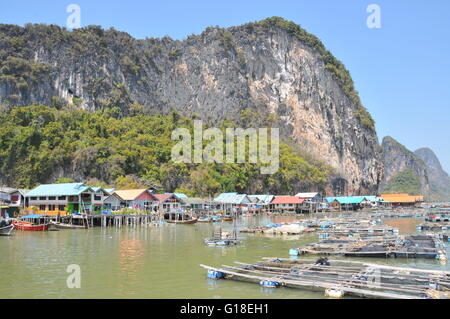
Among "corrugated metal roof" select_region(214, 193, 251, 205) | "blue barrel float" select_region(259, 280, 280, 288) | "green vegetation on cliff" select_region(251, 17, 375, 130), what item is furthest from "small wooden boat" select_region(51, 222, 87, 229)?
"green vegetation on cliff" select_region(251, 17, 375, 130)

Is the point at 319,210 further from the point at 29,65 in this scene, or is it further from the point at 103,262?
the point at 103,262

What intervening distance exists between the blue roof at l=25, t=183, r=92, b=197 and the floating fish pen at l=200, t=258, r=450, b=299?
3268cm

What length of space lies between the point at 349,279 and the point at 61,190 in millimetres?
40807

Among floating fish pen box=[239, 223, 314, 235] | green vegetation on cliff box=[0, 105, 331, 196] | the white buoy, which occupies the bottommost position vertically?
floating fish pen box=[239, 223, 314, 235]

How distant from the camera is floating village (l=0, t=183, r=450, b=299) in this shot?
56.4 ft

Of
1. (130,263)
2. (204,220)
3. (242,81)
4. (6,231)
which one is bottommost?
(204,220)

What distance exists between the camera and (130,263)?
79.8 ft

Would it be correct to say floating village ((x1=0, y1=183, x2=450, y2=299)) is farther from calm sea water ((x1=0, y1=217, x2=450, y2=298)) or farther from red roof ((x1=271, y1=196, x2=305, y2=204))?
calm sea water ((x1=0, y1=217, x2=450, y2=298))

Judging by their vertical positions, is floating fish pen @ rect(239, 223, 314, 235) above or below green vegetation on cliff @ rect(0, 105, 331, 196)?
below

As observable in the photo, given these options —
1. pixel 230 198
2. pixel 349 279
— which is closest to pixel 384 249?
pixel 349 279

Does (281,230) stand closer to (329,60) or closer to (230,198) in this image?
(230,198)

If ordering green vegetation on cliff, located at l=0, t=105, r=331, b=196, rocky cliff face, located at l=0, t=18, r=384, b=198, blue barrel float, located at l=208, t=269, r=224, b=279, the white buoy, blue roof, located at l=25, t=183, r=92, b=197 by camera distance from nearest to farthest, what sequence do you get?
1. the white buoy
2. blue barrel float, located at l=208, t=269, r=224, b=279
3. blue roof, located at l=25, t=183, r=92, b=197
4. green vegetation on cliff, located at l=0, t=105, r=331, b=196
5. rocky cliff face, located at l=0, t=18, r=384, b=198

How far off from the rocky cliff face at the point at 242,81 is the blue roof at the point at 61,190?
46.8 metres
